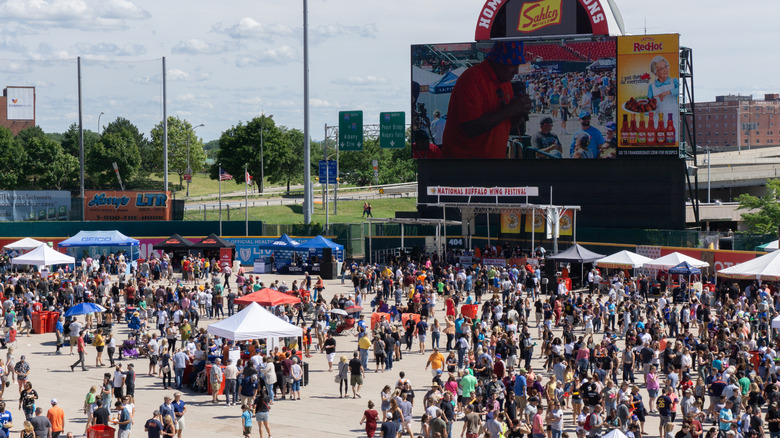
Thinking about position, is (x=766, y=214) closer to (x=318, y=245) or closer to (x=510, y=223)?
(x=510, y=223)

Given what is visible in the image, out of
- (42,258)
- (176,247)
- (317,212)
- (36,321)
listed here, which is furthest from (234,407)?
(317,212)

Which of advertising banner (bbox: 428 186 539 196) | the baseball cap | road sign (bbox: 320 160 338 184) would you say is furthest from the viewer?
road sign (bbox: 320 160 338 184)

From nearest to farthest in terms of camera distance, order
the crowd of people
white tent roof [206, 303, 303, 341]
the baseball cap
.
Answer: the crowd of people → white tent roof [206, 303, 303, 341] → the baseball cap

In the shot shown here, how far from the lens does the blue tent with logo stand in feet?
156

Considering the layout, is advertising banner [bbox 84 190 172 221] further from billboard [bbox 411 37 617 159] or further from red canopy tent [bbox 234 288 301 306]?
red canopy tent [bbox 234 288 301 306]

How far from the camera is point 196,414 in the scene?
22.1m

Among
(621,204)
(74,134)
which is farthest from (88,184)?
(621,204)

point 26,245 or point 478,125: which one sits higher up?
point 478,125

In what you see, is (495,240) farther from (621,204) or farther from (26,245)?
(26,245)

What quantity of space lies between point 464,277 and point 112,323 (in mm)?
14726

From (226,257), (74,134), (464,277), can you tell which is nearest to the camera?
(464,277)

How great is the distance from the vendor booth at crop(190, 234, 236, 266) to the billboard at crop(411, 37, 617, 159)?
42.4ft

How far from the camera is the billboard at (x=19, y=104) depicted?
438 feet

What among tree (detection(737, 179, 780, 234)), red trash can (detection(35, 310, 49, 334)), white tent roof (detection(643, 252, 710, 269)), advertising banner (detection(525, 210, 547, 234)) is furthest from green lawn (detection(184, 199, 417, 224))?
white tent roof (detection(643, 252, 710, 269))
